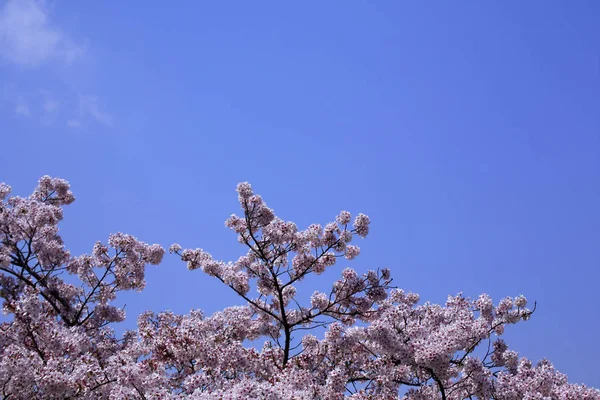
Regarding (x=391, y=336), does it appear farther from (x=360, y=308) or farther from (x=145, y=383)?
(x=145, y=383)

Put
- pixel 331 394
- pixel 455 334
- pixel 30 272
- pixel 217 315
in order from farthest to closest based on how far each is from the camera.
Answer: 1. pixel 217 315
2. pixel 30 272
3. pixel 455 334
4. pixel 331 394

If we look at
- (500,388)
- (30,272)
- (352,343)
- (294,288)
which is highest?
(294,288)

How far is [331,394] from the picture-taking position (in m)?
11.3

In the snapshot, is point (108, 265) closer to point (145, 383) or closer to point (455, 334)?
point (145, 383)

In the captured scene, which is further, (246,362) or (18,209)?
(18,209)

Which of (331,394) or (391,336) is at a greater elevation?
(391,336)

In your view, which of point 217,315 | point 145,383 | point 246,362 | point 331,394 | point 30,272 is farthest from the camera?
point 217,315

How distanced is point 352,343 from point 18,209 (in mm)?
11783

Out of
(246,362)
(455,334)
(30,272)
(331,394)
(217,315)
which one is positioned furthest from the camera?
(217,315)

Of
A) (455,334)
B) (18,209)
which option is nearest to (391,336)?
(455,334)

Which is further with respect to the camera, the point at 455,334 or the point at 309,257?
the point at 309,257

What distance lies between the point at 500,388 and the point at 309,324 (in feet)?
22.8

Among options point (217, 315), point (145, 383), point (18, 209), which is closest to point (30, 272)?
point (18, 209)

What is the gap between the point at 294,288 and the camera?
19.0 metres
